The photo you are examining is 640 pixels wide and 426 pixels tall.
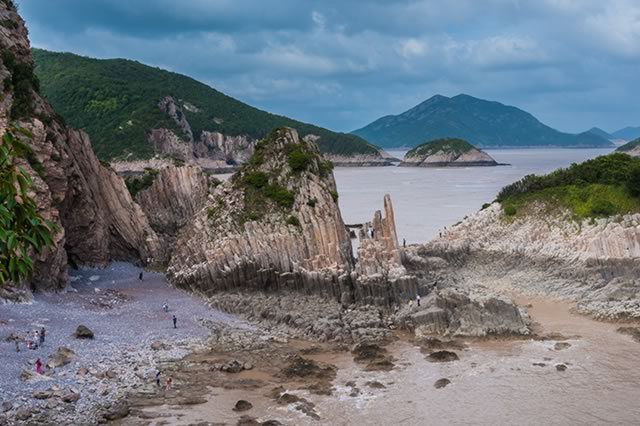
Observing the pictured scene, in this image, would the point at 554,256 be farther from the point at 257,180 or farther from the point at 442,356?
the point at 257,180

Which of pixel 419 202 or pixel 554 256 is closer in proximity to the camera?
pixel 554 256

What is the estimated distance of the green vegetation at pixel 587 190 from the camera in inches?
2051

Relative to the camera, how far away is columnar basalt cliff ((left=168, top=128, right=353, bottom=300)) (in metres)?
42.4

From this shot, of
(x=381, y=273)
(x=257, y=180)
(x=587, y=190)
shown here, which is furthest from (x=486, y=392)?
(x=587, y=190)

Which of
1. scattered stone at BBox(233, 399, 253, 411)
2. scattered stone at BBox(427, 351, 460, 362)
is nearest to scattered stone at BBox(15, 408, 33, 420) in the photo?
scattered stone at BBox(233, 399, 253, 411)

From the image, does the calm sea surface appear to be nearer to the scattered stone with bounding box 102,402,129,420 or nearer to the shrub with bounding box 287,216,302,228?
the shrub with bounding box 287,216,302,228

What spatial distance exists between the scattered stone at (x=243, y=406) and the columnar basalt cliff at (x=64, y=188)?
58.1 ft

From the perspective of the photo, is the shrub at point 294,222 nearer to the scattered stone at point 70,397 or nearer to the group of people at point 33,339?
the group of people at point 33,339

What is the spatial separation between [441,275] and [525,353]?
17599 millimetres

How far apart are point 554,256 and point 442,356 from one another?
21.0m

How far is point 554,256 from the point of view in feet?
160

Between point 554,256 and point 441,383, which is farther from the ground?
point 554,256

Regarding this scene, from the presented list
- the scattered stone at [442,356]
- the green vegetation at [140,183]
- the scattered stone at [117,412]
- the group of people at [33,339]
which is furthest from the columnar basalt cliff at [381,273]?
the green vegetation at [140,183]

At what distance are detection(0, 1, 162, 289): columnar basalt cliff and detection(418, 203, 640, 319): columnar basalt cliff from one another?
27.9 meters
